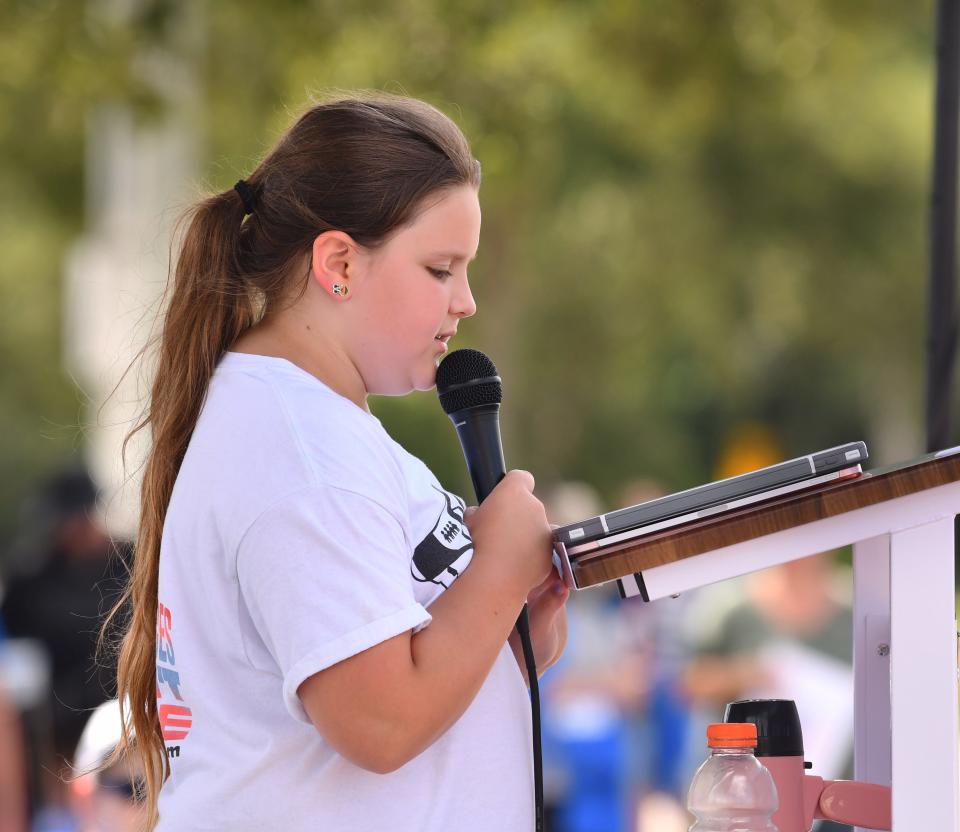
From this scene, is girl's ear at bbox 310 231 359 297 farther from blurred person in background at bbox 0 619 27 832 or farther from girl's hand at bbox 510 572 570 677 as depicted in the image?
blurred person in background at bbox 0 619 27 832

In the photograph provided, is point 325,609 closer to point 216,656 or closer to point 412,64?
point 216,656

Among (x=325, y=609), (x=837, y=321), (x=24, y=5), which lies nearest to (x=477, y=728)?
(x=325, y=609)

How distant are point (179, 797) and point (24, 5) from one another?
5.48m

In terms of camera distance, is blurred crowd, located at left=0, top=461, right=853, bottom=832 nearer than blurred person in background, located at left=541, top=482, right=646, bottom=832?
Yes

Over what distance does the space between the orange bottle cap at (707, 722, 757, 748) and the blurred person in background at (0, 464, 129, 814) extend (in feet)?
12.0

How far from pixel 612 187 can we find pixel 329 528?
13.5 m

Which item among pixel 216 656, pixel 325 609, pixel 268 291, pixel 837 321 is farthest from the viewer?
pixel 837 321

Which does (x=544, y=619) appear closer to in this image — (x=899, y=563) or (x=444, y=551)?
(x=444, y=551)

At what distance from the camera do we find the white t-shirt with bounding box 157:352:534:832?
5.01 feet

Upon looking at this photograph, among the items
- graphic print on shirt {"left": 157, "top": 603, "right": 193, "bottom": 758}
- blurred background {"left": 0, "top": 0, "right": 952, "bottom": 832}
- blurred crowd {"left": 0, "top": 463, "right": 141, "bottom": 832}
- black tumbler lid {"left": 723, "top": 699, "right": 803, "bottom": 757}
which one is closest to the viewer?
graphic print on shirt {"left": 157, "top": 603, "right": 193, "bottom": 758}

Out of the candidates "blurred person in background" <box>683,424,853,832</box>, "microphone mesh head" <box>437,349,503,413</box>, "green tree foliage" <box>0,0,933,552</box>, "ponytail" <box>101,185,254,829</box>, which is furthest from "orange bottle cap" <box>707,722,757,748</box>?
"blurred person in background" <box>683,424,853,832</box>

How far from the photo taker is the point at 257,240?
6.10 ft

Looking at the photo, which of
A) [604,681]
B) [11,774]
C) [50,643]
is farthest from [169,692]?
[604,681]

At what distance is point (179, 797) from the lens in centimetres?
166
